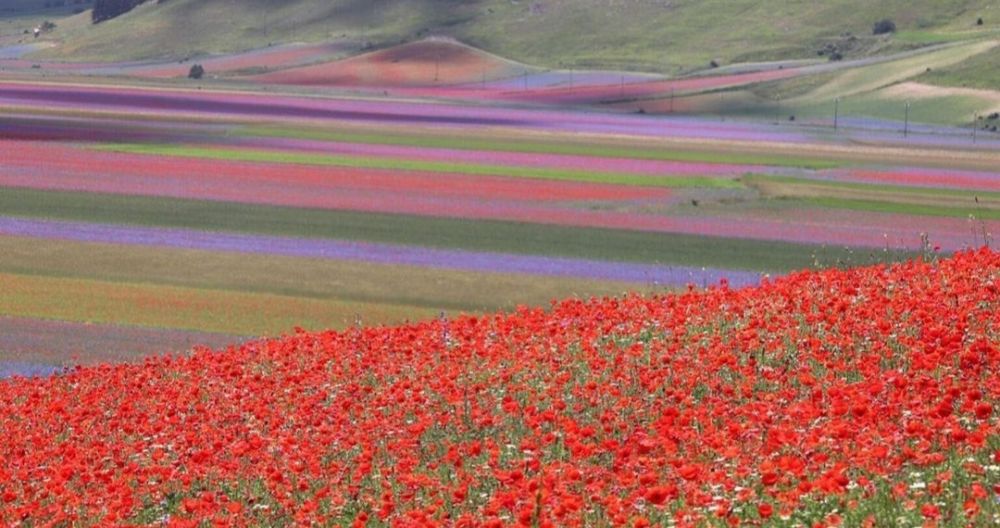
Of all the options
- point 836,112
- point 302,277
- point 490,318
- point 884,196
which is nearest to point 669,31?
point 836,112

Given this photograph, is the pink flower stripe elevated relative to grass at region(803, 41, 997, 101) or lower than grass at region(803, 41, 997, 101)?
lower

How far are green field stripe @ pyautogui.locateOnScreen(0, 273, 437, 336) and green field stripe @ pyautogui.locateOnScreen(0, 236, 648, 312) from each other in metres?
0.80

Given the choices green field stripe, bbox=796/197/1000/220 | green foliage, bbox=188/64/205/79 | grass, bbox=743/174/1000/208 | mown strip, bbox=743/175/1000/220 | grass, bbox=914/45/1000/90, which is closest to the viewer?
green field stripe, bbox=796/197/1000/220

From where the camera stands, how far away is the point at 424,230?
4725cm

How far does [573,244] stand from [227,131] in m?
43.7

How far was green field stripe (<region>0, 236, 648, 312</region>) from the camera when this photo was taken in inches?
1412

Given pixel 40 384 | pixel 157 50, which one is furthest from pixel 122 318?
pixel 157 50

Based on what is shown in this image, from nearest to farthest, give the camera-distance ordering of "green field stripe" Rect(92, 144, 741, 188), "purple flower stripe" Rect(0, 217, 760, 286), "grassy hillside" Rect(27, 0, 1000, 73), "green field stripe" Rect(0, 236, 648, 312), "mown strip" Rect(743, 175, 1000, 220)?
1. "green field stripe" Rect(0, 236, 648, 312)
2. "purple flower stripe" Rect(0, 217, 760, 286)
3. "mown strip" Rect(743, 175, 1000, 220)
4. "green field stripe" Rect(92, 144, 741, 188)
5. "grassy hillside" Rect(27, 0, 1000, 73)

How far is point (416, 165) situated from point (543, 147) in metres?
16.1

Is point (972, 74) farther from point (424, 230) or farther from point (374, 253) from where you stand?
point (374, 253)

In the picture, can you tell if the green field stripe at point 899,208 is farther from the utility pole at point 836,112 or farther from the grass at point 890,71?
the grass at point 890,71

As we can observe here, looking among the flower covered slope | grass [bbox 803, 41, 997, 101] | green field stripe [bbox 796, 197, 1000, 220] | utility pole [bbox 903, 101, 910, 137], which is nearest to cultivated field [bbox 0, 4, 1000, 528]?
the flower covered slope

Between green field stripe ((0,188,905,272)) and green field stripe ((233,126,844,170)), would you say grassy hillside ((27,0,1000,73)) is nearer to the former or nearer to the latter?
green field stripe ((233,126,844,170))

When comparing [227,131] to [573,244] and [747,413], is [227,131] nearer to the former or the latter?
[573,244]
